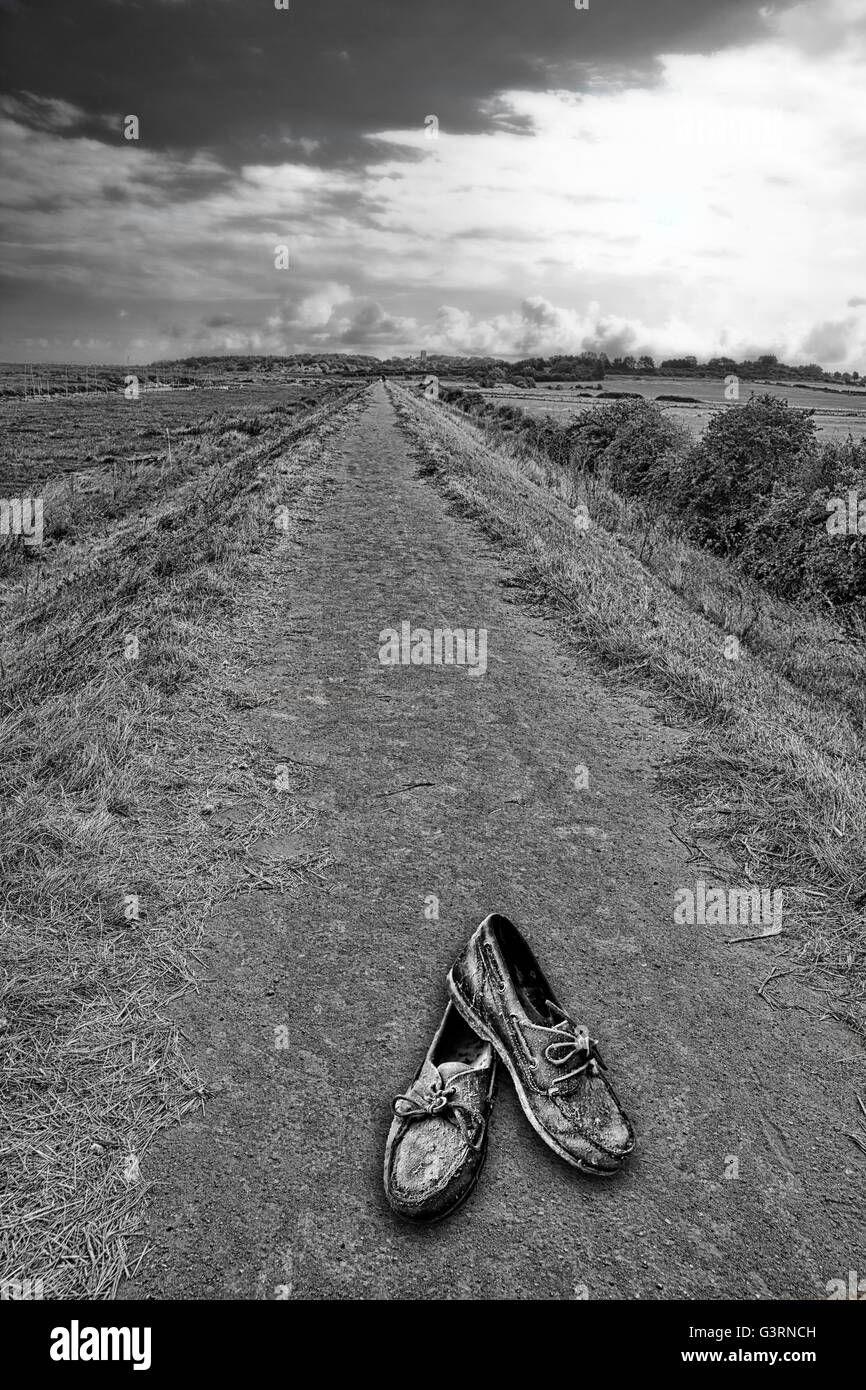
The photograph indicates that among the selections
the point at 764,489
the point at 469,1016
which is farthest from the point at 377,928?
the point at 764,489

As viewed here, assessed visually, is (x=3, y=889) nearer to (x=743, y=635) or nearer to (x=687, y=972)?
(x=687, y=972)

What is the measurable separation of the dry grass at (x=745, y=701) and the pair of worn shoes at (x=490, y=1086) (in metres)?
1.18

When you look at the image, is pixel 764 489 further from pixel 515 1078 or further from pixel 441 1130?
pixel 441 1130

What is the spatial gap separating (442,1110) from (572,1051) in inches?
19.4

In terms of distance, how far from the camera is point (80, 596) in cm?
921

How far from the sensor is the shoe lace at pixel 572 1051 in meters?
2.62

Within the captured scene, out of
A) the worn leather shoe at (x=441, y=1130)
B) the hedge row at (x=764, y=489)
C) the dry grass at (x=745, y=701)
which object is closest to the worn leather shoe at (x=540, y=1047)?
the worn leather shoe at (x=441, y=1130)

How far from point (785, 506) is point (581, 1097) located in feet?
39.0

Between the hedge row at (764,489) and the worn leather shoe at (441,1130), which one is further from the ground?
the hedge row at (764,489)

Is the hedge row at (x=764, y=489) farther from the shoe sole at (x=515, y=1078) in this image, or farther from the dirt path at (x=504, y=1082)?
the shoe sole at (x=515, y=1078)

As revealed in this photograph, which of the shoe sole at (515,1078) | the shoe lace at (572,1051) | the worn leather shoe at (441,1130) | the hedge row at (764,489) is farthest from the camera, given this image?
the hedge row at (764,489)

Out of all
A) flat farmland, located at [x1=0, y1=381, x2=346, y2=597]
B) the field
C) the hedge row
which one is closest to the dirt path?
the field
